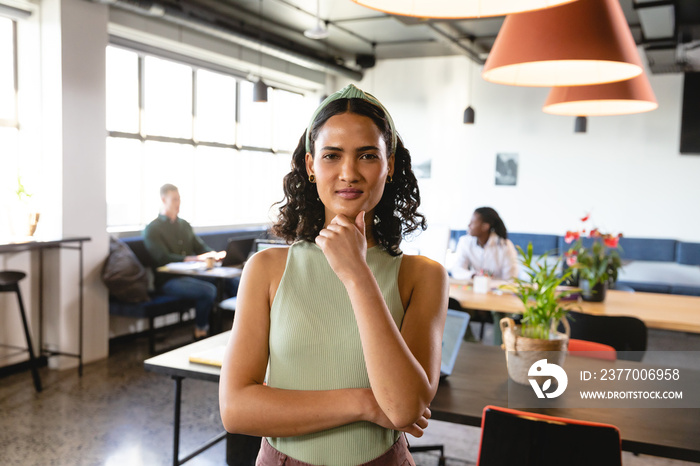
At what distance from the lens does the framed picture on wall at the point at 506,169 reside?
28.8ft

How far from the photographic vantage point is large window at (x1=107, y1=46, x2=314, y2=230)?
627cm

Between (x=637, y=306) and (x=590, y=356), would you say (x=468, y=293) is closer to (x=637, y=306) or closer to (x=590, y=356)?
(x=637, y=306)

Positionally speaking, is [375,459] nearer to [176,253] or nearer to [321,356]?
[321,356]

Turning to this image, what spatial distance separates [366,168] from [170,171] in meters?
6.34

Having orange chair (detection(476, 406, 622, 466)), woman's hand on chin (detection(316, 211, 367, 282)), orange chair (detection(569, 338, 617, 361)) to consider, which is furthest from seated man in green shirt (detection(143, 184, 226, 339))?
woman's hand on chin (detection(316, 211, 367, 282))

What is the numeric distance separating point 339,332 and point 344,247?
185 mm

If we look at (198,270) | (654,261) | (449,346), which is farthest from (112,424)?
(654,261)

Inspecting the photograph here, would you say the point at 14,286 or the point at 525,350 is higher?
the point at 525,350

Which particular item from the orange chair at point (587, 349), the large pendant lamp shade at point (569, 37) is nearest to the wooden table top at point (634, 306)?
the orange chair at point (587, 349)

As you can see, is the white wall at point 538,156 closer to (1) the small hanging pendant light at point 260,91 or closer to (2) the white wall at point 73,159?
(1) the small hanging pendant light at point 260,91

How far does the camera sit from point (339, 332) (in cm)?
112

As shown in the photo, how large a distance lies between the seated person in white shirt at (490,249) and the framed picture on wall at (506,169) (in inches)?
159

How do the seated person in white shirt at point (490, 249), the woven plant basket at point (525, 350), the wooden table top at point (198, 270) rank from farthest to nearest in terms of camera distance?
the wooden table top at point (198, 270) < the seated person in white shirt at point (490, 249) < the woven plant basket at point (525, 350)

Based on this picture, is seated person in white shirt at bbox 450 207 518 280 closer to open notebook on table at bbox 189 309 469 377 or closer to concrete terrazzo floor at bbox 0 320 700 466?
concrete terrazzo floor at bbox 0 320 700 466
